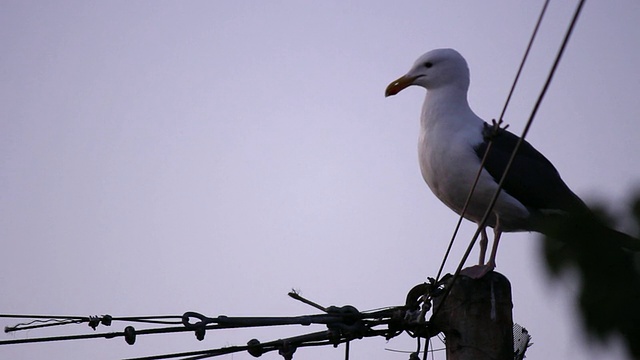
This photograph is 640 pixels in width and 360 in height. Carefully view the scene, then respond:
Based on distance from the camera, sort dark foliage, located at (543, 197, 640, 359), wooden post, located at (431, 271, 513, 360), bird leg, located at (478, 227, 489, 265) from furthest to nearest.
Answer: bird leg, located at (478, 227, 489, 265) < wooden post, located at (431, 271, 513, 360) < dark foliage, located at (543, 197, 640, 359)

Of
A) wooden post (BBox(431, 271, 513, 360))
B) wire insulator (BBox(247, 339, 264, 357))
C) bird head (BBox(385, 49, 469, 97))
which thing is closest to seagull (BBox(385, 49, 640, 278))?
bird head (BBox(385, 49, 469, 97))

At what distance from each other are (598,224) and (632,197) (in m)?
0.13

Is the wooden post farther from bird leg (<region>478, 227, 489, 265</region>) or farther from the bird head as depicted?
the bird head

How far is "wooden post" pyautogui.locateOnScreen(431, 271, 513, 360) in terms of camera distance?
13.4 feet

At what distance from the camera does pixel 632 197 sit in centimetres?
185

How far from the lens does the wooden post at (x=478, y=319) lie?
13.4 feet

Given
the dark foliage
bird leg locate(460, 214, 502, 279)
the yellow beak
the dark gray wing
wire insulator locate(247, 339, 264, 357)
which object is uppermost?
the yellow beak

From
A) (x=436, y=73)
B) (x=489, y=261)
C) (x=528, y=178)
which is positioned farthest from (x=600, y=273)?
(x=436, y=73)

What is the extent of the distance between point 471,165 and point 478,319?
204 centimetres

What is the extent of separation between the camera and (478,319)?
413 cm

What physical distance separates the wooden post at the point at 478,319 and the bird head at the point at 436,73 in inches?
114

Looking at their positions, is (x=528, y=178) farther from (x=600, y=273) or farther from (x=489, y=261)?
Result: (x=600, y=273)

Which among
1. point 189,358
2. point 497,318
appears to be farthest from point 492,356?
point 189,358

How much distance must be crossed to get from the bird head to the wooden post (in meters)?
2.89
